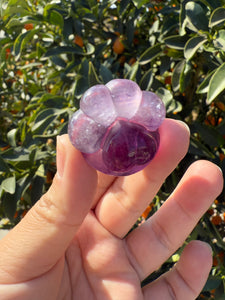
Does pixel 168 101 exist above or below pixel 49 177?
above

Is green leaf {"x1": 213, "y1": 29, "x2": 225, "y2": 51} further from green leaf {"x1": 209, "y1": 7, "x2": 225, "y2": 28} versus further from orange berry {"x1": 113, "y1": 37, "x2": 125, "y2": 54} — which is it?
orange berry {"x1": 113, "y1": 37, "x2": 125, "y2": 54}

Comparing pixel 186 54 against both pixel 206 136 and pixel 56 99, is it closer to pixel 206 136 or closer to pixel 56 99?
pixel 206 136

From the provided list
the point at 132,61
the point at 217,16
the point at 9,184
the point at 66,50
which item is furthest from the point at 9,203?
the point at 217,16

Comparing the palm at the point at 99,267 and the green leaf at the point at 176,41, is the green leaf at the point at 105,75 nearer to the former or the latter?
the green leaf at the point at 176,41

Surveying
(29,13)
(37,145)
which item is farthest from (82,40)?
(37,145)

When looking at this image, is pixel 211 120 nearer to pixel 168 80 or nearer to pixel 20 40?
pixel 168 80

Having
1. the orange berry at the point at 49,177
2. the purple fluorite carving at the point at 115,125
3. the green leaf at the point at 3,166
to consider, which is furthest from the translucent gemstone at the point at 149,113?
the orange berry at the point at 49,177
